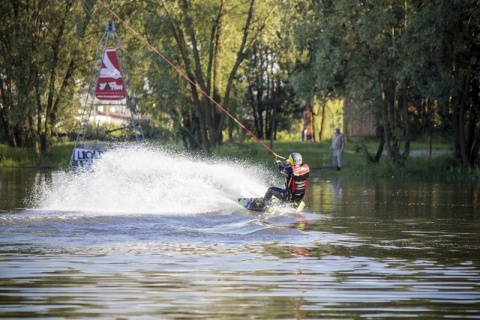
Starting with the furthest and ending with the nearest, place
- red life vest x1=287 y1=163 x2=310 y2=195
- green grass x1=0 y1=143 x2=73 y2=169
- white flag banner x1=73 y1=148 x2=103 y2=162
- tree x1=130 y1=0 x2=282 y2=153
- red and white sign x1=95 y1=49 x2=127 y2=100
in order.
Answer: green grass x1=0 y1=143 x2=73 y2=169 < tree x1=130 y1=0 x2=282 y2=153 < red and white sign x1=95 y1=49 x2=127 y2=100 < white flag banner x1=73 y1=148 x2=103 y2=162 < red life vest x1=287 y1=163 x2=310 y2=195

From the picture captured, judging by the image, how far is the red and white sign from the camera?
36.6 metres

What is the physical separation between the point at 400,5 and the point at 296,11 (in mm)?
4500

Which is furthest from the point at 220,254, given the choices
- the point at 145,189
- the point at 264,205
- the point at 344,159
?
the point at 344,159

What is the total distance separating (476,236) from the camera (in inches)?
739

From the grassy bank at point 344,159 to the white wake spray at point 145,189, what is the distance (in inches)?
425

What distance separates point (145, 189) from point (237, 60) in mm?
21969

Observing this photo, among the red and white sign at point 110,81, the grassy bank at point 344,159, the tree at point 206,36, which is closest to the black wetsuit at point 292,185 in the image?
the red and white sign at point 110,81

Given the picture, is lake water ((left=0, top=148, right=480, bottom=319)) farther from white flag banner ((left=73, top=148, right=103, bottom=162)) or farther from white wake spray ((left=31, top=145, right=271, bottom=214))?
white flag banner ((left=73, top=148, right=103, bottom=162))

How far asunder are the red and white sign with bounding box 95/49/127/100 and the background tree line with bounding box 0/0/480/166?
106 inches

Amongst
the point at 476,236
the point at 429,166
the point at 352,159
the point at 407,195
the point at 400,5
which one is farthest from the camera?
the point at 352,159

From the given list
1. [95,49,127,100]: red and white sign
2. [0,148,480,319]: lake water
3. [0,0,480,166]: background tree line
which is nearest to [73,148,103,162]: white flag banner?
[95,49,127,100]: red and white sign

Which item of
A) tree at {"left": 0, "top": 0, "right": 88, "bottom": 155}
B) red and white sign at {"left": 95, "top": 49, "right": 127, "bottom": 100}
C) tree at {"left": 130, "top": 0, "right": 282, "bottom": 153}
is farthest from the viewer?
tree at {"left": 0, "top": 0, "right": 88, "bottom": 155}

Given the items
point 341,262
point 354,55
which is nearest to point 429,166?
point 354,55

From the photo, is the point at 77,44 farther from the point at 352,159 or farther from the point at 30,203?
the point at 30,203
